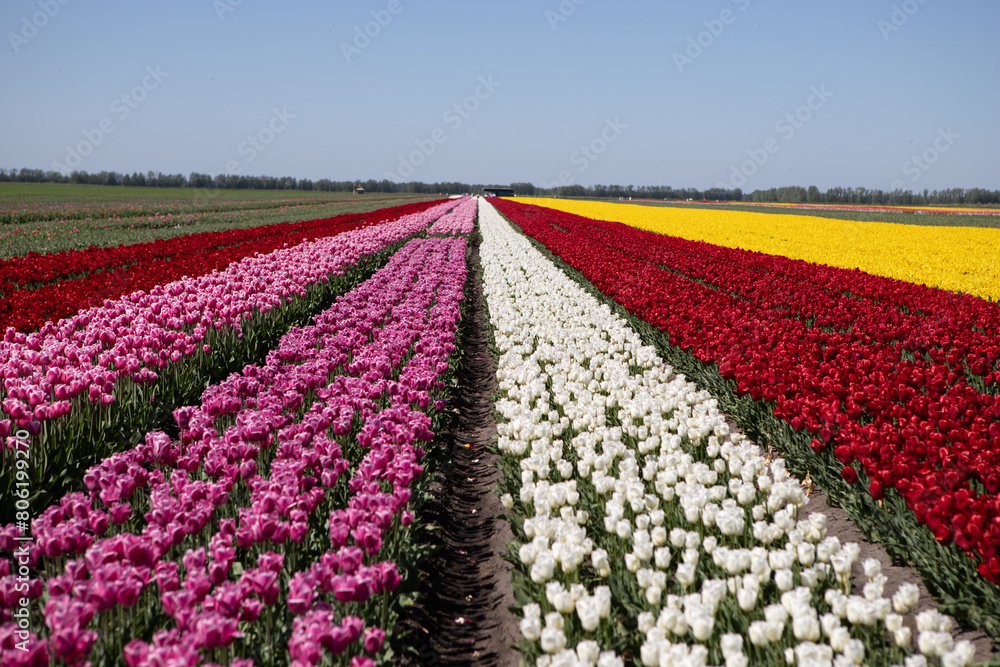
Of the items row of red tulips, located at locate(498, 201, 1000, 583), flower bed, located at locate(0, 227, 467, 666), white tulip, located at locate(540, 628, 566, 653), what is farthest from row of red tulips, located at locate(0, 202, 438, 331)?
row of red tulips, located at locate(498, 201, 1000, 583)

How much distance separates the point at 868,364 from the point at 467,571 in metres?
4.29

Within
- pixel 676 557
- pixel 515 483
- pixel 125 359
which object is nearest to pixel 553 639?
pixel 676 557

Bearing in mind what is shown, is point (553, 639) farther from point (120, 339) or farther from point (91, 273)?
point (91, 273)

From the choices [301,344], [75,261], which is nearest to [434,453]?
[301,344]

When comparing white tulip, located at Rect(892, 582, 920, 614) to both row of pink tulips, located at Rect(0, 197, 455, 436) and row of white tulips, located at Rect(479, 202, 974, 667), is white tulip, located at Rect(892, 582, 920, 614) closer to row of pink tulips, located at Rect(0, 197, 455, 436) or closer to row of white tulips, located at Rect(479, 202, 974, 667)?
row of white tulips, located at Rect(479, 202, 974, 667)

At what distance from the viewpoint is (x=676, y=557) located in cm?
361

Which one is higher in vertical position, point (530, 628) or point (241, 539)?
point (241, 539)

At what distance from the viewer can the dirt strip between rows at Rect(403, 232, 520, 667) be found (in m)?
3.38

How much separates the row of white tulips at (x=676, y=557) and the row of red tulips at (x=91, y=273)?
240 inches

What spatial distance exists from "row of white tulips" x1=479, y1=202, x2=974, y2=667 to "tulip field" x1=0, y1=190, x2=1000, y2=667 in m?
0.02

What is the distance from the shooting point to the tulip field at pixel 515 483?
2.46m

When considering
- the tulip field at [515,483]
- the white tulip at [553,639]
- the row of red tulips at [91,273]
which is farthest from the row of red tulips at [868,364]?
the row of red tulips at [91,273]

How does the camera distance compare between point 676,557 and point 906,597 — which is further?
point 676,557

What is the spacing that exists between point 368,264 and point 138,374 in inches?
459
